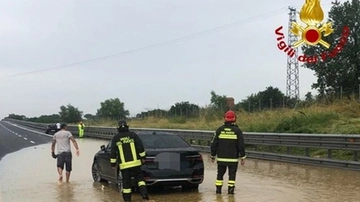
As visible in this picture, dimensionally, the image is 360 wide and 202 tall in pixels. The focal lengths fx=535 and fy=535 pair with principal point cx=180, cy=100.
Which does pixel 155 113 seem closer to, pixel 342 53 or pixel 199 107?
pixel 199 107

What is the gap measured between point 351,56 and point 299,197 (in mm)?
39620

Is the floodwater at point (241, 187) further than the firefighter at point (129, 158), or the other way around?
the floodwater at point (241, 187)

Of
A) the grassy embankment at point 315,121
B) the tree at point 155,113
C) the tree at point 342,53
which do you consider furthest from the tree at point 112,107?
the grassy embankment at point 315,121

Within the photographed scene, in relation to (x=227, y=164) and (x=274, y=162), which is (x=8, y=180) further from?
(x=274, y=162)

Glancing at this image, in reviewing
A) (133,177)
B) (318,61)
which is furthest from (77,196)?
(318,61)

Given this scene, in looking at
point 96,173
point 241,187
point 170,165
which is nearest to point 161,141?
point 170,165

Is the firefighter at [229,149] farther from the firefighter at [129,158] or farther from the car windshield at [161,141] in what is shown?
the firefighter at [129,158]

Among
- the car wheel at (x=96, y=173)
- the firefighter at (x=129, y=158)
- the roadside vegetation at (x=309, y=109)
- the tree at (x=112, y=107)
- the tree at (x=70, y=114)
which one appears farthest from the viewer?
the tree at (x=112, y=107)

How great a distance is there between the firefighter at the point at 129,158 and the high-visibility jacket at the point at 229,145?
5.61ft

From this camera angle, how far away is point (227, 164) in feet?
36.6

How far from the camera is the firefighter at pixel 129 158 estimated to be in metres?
10.5

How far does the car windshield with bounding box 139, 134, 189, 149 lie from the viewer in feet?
38.3

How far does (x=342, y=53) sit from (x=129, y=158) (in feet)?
133

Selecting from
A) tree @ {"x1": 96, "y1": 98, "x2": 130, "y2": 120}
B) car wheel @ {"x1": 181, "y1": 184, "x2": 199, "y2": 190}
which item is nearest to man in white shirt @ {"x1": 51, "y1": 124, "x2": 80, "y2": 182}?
car wheel @ {"x1": 181, "y1": 184, "x2": 199, "y2": 190}
